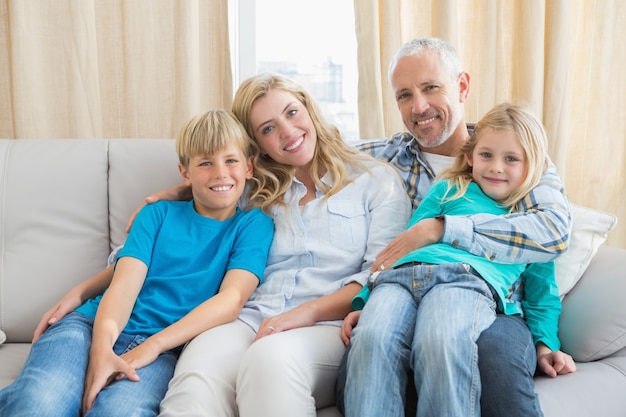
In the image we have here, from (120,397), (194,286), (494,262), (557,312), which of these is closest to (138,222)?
(194,286)

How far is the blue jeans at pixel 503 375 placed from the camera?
1293 millimetres

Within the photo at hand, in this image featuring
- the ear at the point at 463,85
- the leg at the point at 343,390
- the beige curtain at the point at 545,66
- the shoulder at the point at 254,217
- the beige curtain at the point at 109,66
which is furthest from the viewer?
the beige curtain at the point at 545,66

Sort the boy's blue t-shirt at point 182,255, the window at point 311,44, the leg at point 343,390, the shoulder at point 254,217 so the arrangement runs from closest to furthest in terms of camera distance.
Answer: the leg at point 343,390
the boy's blue t-shirt at point 182,255
the shoulder at point 254,217
the window at point 311,44

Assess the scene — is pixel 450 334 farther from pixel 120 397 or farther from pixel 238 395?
pixel 120 397

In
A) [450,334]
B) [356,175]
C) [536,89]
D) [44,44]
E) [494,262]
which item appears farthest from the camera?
[536,89]

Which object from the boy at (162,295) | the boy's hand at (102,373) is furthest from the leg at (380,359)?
the boy's hand at (102,373)

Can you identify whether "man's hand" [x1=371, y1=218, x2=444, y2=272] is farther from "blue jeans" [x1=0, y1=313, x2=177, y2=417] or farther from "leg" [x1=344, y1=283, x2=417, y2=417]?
"blue jeans" [x1=0, y1=313, x2=177, y2=417]

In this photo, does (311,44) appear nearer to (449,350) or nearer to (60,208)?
(60,208)

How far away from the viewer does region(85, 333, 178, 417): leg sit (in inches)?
51.4

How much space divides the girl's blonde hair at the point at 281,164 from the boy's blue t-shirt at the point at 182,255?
0.35ft

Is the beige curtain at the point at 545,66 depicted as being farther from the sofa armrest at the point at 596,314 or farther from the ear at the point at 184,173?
the sofa armrest at the point at 596,314

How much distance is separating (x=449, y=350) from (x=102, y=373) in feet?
2.38

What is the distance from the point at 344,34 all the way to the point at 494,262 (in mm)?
1384

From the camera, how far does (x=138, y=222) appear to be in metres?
1.70
